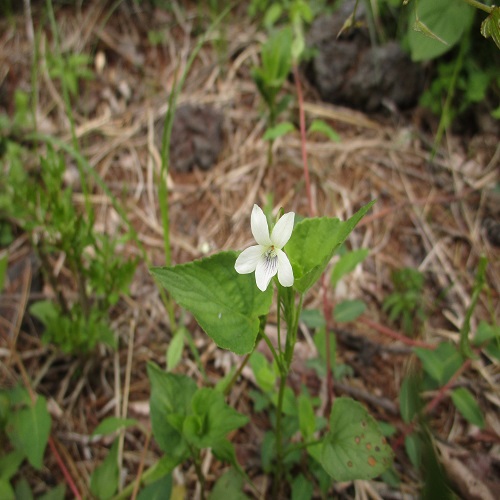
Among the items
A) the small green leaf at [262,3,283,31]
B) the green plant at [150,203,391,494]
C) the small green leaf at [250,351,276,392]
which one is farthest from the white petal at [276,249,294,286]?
the small green leaf at [262,3,283,31]

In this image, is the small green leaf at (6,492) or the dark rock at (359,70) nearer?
the small green leaf at (6,492)

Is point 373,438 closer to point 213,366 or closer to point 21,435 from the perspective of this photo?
point 213,366

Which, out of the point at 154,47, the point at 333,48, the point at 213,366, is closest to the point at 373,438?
the point at 213,366

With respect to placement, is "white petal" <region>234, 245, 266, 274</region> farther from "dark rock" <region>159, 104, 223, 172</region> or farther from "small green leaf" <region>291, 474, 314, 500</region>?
"dark rock" <region>159, 104, 223, 172</region>

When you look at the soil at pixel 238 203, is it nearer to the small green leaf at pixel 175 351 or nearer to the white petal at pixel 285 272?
the small green leaf at pixel 175 351

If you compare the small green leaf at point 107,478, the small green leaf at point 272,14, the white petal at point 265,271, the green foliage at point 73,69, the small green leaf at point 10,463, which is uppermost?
the small green leaf at point 272,14

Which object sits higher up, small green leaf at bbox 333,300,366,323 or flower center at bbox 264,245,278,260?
flower center at bbox 264,245,278,260

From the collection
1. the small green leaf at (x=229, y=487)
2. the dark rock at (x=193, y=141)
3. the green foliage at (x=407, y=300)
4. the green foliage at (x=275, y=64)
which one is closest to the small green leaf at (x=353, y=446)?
the small green leaf at (x=229, y=487)
